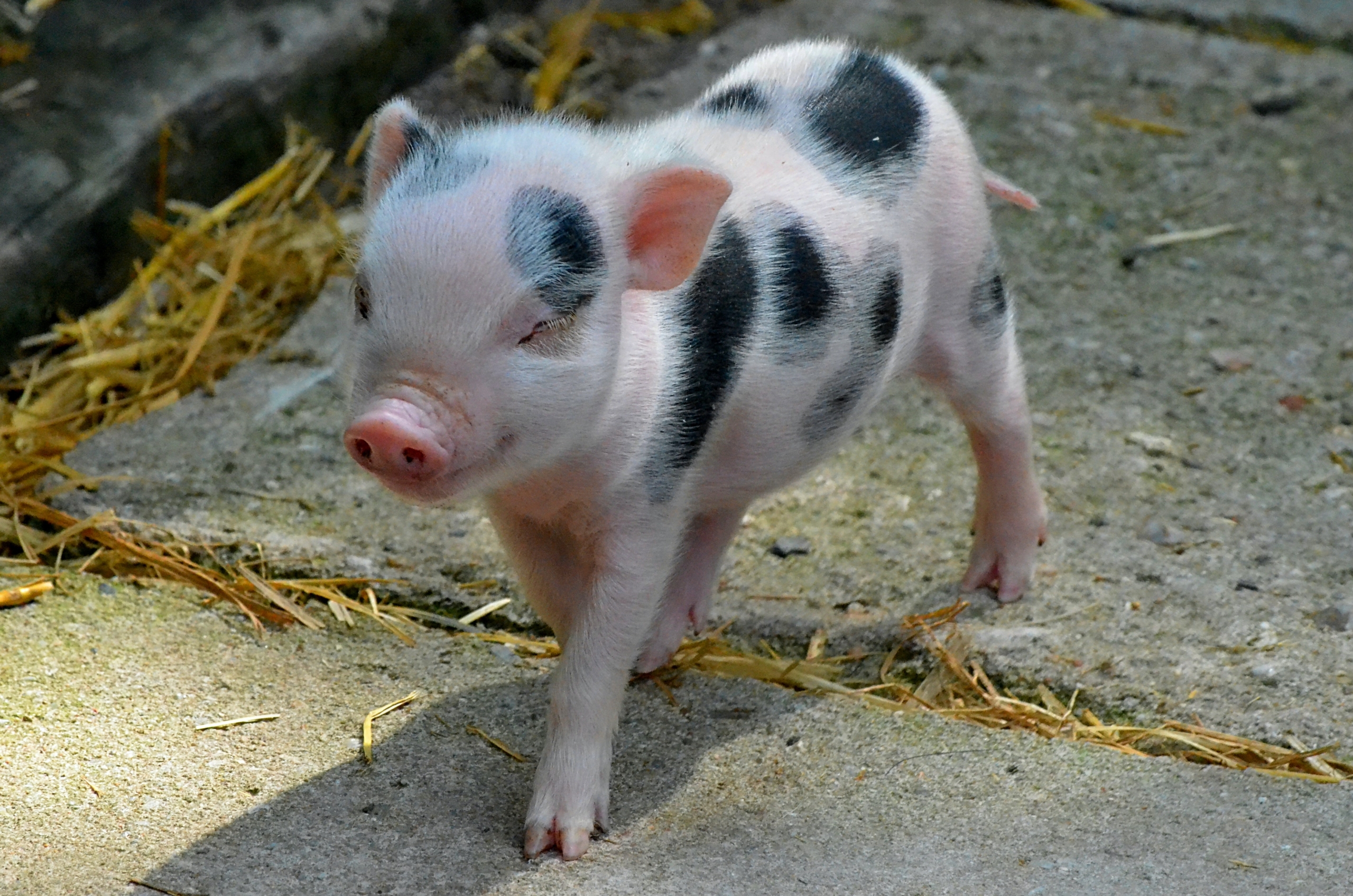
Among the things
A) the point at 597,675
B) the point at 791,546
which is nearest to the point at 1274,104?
the point at 791,546

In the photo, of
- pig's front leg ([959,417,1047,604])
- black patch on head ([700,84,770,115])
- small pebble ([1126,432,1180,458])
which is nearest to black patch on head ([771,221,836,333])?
black patch on head ([700,84,770,115])

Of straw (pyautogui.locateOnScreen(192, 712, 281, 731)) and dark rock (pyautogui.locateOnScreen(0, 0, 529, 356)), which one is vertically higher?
dark rock (pyautogui.locateOnScreen(0, 0, 529, 356))

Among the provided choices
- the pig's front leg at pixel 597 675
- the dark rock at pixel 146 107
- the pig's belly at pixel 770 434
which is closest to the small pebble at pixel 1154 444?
the pig's belly at pixel 770 434

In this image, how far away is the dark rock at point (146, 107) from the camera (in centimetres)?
476

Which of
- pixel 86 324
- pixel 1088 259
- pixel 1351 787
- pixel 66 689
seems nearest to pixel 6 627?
pixel 66 689

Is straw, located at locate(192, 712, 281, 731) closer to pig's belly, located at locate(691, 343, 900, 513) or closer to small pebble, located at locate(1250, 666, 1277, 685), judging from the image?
→ pig's belly, located at locate(691, 343, 900, 513)

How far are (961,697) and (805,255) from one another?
3.44 feet

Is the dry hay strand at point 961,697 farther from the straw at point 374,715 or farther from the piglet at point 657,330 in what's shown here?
the straw at point 374,715

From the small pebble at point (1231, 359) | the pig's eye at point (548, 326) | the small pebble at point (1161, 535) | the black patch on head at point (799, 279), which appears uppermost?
the pig's eye at point (548, 326)

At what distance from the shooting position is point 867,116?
3383 millimetres

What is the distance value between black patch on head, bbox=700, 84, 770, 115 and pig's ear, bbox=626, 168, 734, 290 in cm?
66

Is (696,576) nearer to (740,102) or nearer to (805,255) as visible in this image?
(805,255)

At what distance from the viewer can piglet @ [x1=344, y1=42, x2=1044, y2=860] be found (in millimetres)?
2574

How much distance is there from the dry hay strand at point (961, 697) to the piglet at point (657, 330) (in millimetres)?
134
